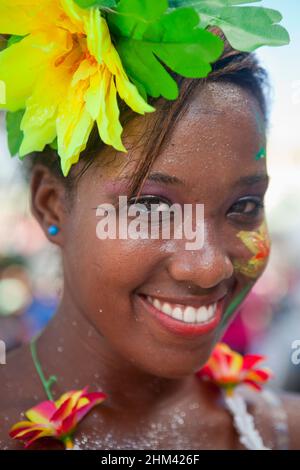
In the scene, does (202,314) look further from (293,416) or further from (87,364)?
(293,416)

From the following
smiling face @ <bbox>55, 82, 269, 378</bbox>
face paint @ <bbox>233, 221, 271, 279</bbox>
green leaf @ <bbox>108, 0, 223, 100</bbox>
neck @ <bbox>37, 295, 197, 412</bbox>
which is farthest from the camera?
neck @ <bbox>37, 295, 197, 412</bbox>

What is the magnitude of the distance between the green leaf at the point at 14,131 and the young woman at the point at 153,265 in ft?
0.28

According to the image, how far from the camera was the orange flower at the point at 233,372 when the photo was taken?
1539mm

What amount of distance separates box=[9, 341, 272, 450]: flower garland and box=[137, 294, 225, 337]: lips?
0.24 metres

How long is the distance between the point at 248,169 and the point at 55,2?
1.49 feet

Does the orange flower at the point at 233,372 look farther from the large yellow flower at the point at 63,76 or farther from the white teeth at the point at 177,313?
the large yellow flower at the point at 63,76

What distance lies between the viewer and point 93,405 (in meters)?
1.35

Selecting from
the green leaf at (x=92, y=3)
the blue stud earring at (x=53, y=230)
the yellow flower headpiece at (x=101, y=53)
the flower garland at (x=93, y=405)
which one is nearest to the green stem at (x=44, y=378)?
the flower garland at (x=93, y=405)

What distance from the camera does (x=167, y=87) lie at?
3.61 ft

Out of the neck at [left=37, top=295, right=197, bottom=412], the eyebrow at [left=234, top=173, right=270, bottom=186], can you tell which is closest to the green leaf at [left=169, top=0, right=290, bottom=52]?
the eyebrow at [left=234, top=173, right=270, bottom=186]

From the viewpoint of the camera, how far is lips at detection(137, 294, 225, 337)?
122 cm

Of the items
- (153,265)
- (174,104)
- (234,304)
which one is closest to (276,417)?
(234,304)

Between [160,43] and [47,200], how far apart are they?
17.4 inches

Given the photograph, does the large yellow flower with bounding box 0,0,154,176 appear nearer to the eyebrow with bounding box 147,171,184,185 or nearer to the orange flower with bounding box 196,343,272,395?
the eyebrow with bounding box 147,171,184,185
